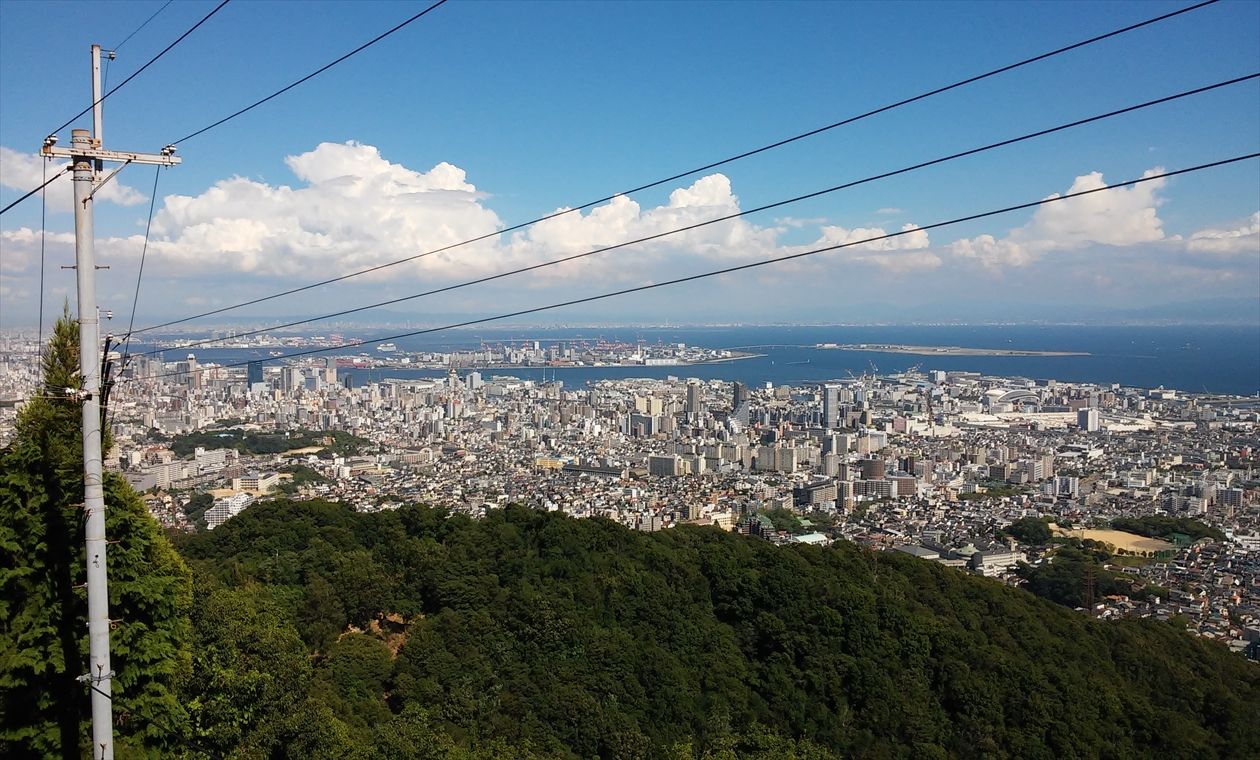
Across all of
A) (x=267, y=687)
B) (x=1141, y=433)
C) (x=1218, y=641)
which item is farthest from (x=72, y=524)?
(x=1141, y=433)

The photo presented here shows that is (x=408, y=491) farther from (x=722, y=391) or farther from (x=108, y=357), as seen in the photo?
(x=722, y=391)

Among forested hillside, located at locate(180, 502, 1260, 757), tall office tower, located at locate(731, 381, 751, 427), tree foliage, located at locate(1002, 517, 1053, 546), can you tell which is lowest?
tree foliage, located at locate(1002, 517, 1053, 546)

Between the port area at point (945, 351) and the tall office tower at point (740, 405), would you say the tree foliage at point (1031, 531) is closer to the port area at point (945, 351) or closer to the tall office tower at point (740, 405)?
the tall office tower at point (740, 405)

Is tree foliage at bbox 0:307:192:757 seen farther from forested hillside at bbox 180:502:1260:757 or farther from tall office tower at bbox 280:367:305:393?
tall office tower at bbox 280:367:305:393

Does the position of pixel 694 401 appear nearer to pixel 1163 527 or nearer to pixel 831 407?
pixel 831 407

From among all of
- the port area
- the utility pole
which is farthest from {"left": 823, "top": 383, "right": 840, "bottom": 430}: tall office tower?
the port area

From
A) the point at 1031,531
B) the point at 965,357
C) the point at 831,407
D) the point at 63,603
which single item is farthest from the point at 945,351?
the point at 63,603

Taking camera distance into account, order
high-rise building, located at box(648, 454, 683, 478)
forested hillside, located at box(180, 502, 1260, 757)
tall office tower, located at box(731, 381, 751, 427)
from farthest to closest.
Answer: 1. tall office tower, located at box(731, 381, 751, 427)
2. high-rise building, located at box(648, 454, 683, 478)
3. forested hillside, located at box(180, 502, 1260, 757)
